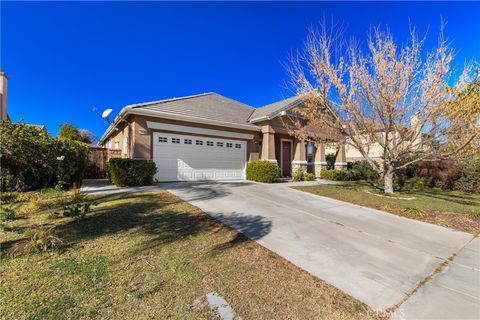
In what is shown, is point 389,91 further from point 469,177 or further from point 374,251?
point 469,177

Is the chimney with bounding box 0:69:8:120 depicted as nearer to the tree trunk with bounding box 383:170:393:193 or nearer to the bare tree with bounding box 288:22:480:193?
the bare tree with bounding box 288:22:480:193

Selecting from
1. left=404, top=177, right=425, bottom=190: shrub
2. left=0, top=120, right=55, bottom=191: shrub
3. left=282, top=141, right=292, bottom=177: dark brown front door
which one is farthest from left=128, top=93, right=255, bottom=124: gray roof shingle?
left=404, top=177, right=425, bottom=190: shrub

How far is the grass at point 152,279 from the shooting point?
215cm

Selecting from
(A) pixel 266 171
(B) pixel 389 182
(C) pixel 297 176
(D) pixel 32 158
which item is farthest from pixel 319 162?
(D) pixel 32 158

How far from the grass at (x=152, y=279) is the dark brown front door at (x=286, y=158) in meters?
12.2

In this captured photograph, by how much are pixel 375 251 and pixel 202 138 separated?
403 inches

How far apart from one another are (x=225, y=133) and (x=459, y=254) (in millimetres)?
10975

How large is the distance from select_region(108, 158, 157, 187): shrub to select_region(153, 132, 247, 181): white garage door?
51.4 inches

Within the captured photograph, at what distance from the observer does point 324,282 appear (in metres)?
2.83

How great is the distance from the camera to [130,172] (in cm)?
950

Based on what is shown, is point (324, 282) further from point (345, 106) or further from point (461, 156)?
point (461, 156)

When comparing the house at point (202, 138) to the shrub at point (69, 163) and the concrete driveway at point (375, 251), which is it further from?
the concrete driveway at point (375, 251)

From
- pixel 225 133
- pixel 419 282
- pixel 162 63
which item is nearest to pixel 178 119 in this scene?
pixel 225 133

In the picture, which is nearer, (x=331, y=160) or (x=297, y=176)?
(x=297, y=176)
